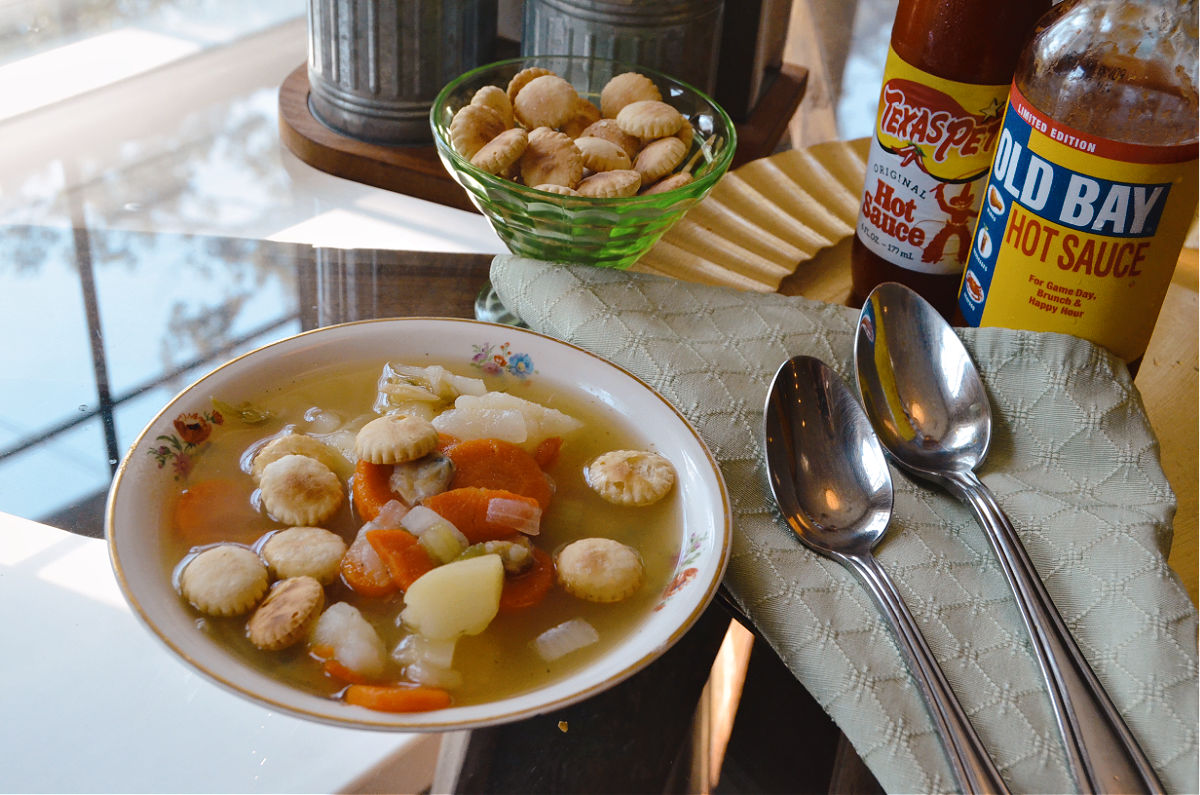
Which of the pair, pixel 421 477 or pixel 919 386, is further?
pixel 919 386

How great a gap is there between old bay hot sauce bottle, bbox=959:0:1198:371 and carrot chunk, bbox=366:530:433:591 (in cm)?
49

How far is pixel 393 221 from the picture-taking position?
116 centimetres

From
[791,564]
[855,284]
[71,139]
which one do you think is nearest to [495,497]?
[791,564]

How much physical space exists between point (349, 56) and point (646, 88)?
371 millimetres

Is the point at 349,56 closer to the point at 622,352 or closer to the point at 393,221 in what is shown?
the point at 393,221

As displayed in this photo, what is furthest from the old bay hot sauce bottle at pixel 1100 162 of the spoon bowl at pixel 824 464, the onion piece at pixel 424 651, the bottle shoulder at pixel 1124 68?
the onion piece at pixel 424 651

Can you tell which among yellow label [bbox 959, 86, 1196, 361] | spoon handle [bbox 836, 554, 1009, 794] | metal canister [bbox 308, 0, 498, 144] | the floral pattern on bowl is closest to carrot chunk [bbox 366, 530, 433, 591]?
the floral pattern on bowl

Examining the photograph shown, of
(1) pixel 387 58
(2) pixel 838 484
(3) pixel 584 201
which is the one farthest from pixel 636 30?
(2) pixel 838 484

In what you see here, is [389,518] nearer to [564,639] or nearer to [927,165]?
[564,639]

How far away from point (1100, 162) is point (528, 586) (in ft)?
1.57

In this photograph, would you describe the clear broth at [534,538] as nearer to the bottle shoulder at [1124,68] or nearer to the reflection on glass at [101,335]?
the reflection on glass at [101,335]

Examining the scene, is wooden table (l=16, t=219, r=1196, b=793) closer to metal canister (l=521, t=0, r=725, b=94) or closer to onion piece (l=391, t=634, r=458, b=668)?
onion piece (l=391, t=634, r=458, b=668)

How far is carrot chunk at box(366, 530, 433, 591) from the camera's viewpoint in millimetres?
658

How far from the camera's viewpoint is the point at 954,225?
911 mm
